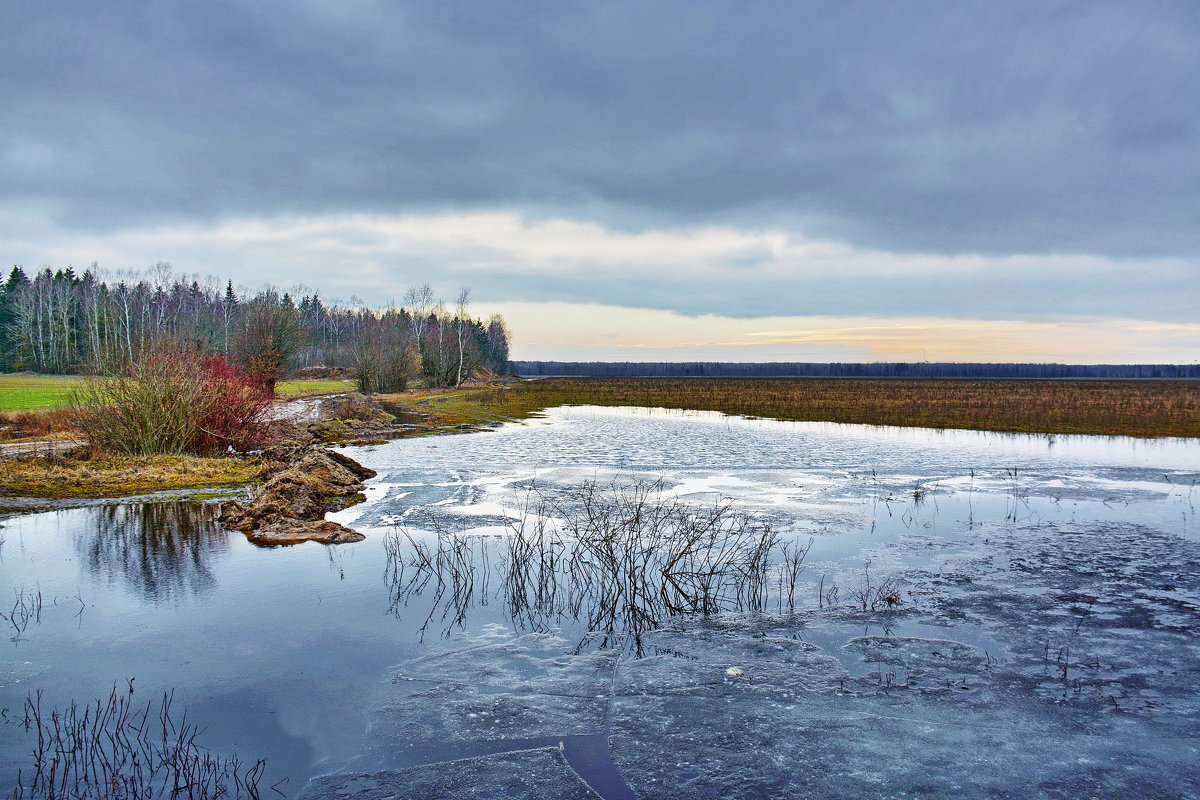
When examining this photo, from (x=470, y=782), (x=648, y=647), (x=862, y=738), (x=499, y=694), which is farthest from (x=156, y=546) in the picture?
(x=862, y=738)

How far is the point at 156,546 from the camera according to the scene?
36.8 ft

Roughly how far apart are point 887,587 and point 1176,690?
3.21 m

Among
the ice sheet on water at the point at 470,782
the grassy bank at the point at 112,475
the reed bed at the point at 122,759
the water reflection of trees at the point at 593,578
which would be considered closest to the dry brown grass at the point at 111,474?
the grassy bank at the point at 112,475

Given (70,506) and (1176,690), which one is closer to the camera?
(1176,690)

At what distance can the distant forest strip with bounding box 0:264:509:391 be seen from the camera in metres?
52.6

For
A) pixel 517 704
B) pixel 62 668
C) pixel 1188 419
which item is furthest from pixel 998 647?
pixel 1188 419

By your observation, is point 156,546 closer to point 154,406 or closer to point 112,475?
point 112,475

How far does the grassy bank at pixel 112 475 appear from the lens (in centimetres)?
1520

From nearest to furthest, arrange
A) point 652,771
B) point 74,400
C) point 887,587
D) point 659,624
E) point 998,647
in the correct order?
point 652,771, point 998,647, point 659,624, point 887,587, point 74,400

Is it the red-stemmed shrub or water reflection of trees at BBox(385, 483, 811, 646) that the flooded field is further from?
the red-stemmed shrub

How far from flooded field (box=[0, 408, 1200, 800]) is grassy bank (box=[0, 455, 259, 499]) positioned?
196 cm

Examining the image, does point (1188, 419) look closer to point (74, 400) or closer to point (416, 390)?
point (74, 400)

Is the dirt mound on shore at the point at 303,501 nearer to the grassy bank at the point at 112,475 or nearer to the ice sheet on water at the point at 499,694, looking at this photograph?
the grassy bank at the point at 112,475

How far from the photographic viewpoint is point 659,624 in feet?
26.8
